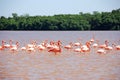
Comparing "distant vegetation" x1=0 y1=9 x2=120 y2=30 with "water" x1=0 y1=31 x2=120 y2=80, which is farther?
"distant vegetation" x1=0 y1=9 x2=120 y2=30

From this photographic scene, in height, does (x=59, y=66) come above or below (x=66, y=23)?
above

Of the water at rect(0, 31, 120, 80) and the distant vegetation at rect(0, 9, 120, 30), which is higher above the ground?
the water at rect(0, 31, 120, 80)

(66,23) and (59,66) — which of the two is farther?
(66,23)

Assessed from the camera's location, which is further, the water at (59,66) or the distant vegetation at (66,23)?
the distant vegetation at (66,23)

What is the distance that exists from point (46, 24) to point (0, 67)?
54.4 metres

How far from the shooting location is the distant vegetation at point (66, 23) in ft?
214

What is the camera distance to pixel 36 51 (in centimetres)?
2097

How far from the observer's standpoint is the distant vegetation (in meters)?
65.1

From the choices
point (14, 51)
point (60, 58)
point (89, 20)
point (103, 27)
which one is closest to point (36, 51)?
point (14, 51)

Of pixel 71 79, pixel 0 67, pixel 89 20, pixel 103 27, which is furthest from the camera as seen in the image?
pixel 89 20

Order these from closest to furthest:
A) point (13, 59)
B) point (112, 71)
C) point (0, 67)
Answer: point (112, 71)
point (0, 67)
point (13, 59)

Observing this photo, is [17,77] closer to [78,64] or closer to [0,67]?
[0,67]

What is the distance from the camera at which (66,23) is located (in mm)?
68812

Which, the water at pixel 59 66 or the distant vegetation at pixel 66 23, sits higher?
the water at pixel 59 66
